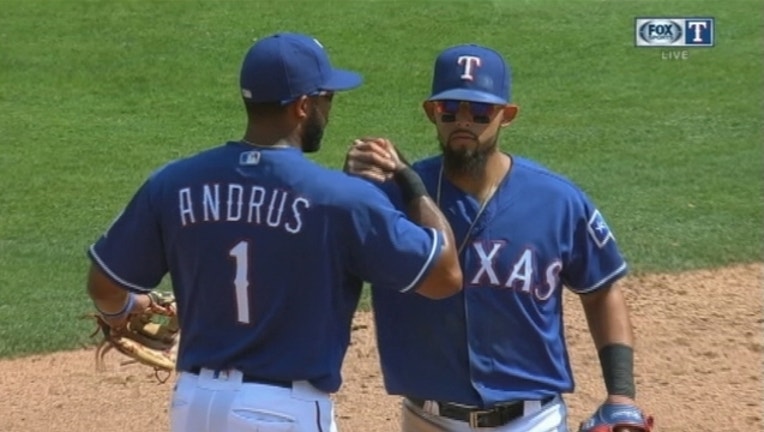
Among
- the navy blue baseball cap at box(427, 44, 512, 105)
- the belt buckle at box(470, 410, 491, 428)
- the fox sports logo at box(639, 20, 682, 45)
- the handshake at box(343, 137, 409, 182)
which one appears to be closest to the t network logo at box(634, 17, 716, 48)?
the fox sports logo at box(639, 20, 682, 45)

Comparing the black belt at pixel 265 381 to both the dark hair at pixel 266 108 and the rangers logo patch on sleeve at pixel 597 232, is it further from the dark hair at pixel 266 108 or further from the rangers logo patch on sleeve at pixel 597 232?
the rangers logo patch on sleeve at pixel 597 232

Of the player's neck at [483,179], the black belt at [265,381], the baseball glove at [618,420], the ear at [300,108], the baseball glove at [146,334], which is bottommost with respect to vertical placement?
the baseball glove at [618,420]

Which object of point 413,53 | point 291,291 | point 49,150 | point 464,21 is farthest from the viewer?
Result: point 464,21

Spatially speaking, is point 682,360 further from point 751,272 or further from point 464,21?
point 464,21

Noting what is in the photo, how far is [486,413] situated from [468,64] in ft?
3.28

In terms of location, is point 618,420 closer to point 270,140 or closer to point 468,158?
point 468,158

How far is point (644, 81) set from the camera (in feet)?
51.0

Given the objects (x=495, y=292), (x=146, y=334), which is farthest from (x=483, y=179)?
(x=146, y=334)

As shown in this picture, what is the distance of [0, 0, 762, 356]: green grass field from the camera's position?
991 cm

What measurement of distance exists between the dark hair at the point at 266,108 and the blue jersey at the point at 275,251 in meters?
0.10

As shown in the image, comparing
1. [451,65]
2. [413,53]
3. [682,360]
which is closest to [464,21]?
[413,53]

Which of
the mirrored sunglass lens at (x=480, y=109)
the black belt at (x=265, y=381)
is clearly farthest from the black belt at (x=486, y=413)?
the mirrored sunglass lens at (x=480, y=109)

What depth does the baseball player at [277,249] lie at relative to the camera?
352 centimetres

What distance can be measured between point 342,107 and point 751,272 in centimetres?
632
